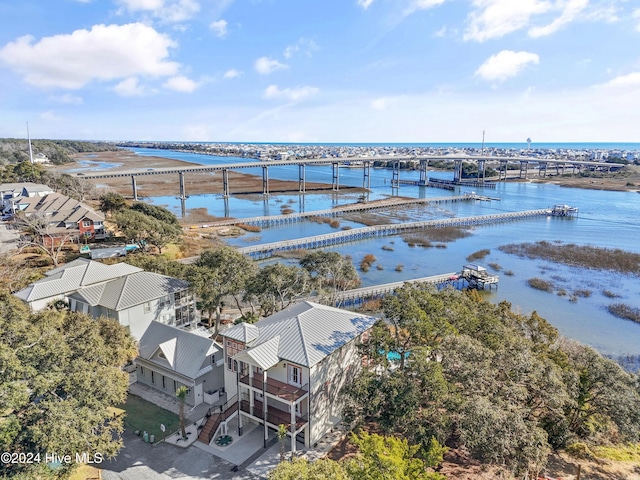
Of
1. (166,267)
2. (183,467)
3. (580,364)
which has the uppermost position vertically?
(166,267)

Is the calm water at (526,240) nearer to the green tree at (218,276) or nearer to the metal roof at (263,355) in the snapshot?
the green tree at (218,276)

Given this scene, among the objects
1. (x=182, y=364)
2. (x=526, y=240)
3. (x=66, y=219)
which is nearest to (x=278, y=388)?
(x=182, y=364)

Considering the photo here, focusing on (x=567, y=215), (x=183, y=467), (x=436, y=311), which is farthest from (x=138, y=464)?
(x=567, y=215)

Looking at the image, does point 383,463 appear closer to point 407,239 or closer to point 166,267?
point 166,267

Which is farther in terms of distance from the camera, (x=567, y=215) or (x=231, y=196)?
(x=231, y=196)

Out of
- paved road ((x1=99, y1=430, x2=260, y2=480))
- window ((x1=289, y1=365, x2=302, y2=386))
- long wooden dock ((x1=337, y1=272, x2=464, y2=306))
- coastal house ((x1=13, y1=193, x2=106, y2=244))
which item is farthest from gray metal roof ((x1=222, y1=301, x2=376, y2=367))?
coastal house ((x1=13, y1=193, x2=106, y2=244))

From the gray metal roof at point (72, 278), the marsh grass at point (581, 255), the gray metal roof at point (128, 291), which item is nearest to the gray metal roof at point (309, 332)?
the gray metal roof at point (128, 291)

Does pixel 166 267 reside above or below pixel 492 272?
above
